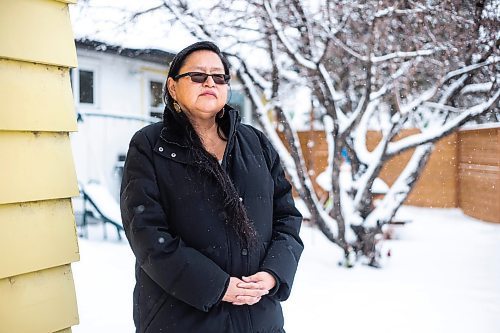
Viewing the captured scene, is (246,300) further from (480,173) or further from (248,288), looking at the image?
(480,173)

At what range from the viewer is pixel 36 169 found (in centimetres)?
160

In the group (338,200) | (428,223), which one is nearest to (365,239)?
(338,200)

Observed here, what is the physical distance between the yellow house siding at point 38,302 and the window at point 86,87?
720 centimetres

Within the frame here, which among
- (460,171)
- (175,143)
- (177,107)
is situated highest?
(177,107)

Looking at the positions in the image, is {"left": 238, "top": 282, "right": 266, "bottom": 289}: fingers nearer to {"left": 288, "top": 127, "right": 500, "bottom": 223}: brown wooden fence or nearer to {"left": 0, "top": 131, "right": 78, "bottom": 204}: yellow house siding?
{"left": 0, "top": 131, "right": 78, "bottom": 204}: yellow house siding

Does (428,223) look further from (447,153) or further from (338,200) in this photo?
(338,200)

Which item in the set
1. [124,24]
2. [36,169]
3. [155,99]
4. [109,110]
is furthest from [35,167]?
[155,99]

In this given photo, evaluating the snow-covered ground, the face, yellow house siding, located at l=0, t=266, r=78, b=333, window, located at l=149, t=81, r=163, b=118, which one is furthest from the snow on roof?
yellow house siding, located at l=0, t=266, r=78, b=333

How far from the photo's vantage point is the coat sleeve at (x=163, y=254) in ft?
4.81

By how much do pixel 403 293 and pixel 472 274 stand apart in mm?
982

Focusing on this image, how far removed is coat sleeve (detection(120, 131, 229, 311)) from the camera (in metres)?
1.46

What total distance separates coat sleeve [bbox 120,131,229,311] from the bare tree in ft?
11.4

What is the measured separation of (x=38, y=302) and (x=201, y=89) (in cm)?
80

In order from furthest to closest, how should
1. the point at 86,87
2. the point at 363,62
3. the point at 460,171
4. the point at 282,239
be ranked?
the point at 460,171 < the point at 86,87 < the point at 363,62 < the point at 282,239
